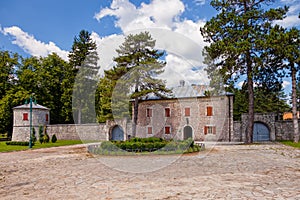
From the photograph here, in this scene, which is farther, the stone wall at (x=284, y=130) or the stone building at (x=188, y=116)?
the stone building at (x=188, y=116)

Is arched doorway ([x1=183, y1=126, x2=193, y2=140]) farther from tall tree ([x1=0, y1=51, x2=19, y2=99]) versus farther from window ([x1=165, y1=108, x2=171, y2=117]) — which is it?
tall tree ([x1=0, y1=51, x2=19, y2=99])

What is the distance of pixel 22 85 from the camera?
31500 millimetres

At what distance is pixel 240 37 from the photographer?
1903 centimetres

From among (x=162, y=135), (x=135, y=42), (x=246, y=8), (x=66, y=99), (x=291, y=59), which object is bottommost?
(x=162, y=135)

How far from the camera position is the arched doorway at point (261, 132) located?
2398cm

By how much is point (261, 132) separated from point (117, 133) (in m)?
14.4

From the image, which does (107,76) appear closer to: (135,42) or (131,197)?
(135,42)

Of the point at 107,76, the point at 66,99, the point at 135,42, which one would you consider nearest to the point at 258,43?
the point at 135,42

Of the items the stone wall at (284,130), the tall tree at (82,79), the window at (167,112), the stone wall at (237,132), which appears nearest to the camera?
the stone wall at (284,130)

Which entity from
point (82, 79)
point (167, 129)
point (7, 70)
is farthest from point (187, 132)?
point (7, 70)

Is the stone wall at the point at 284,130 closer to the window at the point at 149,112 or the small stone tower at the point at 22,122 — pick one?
the window at the point at 149,112

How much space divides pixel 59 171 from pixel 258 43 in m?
15.6

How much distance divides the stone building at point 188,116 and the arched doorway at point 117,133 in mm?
1728

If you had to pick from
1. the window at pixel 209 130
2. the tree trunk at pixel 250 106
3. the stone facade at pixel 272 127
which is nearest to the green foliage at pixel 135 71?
the window at pixel 209 130
